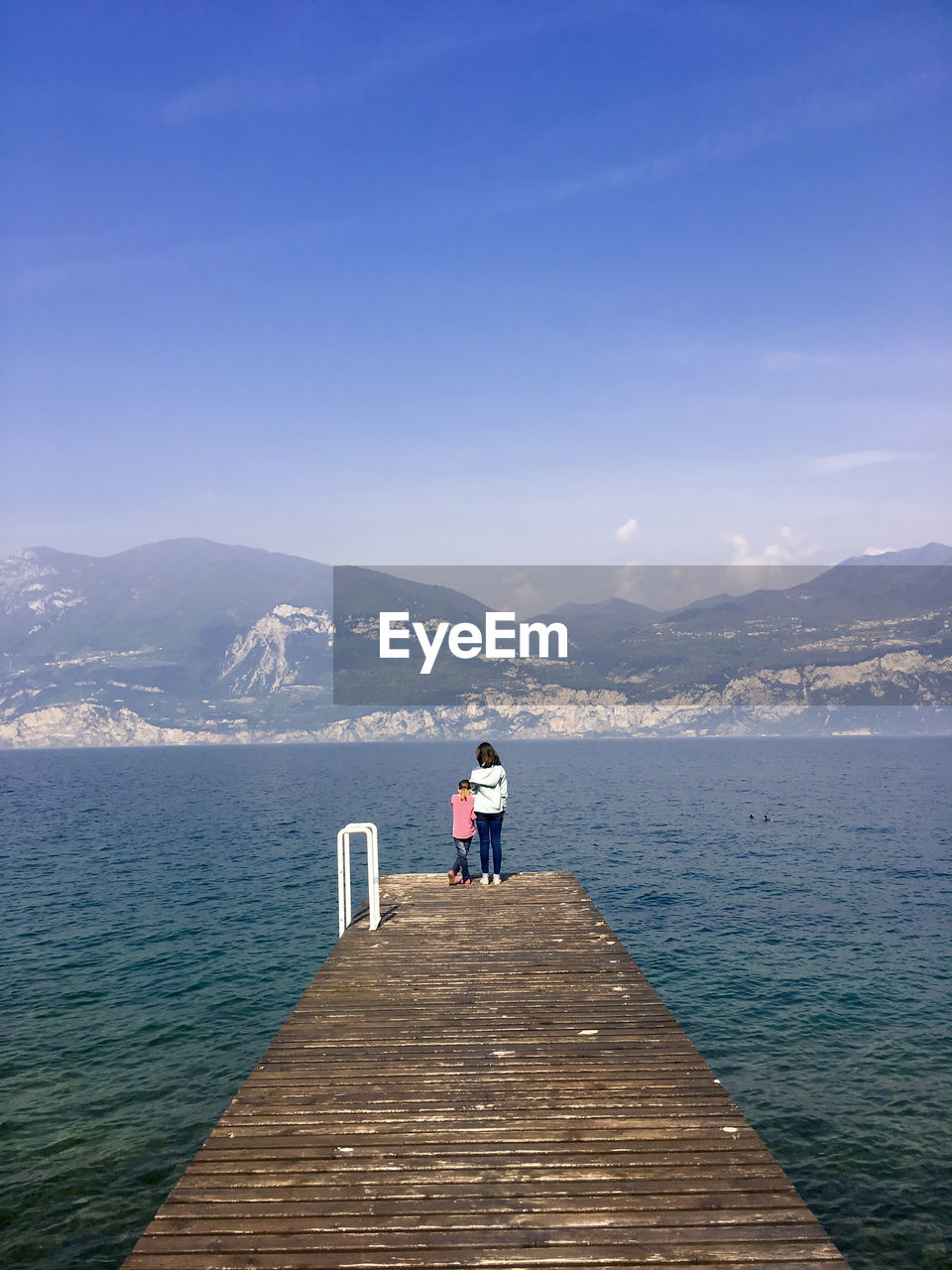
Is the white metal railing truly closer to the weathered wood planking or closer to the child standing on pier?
the child standing on pier

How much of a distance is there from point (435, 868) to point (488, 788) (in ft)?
70.1

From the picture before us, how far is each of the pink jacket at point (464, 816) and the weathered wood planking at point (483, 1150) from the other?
6.25 metres

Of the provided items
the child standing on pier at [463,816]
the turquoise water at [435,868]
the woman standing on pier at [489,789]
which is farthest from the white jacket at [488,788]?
the turquoise water at [435,868]

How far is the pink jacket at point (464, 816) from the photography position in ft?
62.6

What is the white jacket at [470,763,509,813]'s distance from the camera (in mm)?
18359

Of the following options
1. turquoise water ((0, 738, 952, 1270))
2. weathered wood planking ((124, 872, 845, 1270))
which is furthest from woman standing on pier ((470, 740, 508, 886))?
turquoise water ((0, 738, 952, 1270))

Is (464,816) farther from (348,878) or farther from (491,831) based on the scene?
(348,878)

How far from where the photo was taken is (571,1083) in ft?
30.1

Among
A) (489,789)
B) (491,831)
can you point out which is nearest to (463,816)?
(491,831)

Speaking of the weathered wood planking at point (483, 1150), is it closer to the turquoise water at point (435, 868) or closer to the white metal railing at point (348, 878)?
the white metal railing at point (348, 878)

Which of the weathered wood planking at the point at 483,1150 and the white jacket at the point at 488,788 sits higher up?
the white jacket at the point at 488,788

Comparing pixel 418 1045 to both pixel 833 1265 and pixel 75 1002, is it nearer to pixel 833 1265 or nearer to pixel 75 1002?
pixel 833 1265

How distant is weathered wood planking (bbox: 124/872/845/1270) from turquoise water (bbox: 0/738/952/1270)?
4852 mm

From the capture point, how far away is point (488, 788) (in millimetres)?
18516
